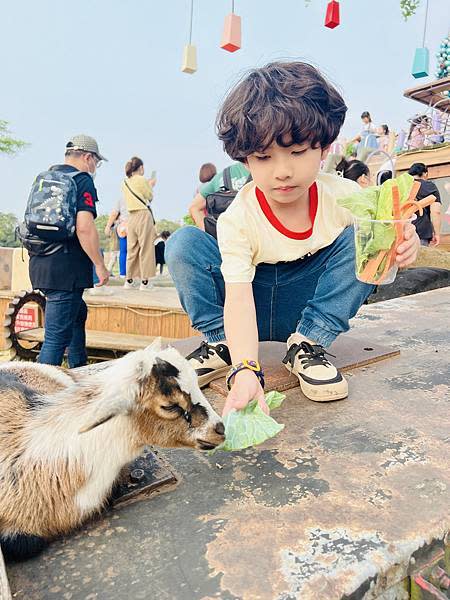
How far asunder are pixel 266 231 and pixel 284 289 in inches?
12.6

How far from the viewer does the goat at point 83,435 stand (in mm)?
955

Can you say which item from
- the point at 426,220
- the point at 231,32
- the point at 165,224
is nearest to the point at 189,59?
the point at 231,32

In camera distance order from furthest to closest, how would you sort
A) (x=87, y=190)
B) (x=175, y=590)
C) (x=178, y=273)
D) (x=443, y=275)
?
1. (x=443, y=275)
2. (x=87, y=190)
3. (x=178, y=273)
4. (x=175, y=590)

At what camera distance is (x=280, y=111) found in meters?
1.44

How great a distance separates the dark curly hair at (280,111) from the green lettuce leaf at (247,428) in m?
0.80

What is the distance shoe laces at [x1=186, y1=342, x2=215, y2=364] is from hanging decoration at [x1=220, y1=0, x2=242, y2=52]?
4.95 meters

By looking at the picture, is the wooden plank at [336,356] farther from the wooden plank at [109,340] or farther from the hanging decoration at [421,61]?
the hanging decoration at [421,61]

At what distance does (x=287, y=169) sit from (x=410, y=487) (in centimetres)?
96

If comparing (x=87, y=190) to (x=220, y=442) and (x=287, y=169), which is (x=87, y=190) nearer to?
(x=287, y=169)

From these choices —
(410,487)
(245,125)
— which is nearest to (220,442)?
(410,487)

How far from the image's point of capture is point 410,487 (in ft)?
3.74

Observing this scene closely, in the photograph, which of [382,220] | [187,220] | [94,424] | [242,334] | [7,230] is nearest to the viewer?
[94,424]

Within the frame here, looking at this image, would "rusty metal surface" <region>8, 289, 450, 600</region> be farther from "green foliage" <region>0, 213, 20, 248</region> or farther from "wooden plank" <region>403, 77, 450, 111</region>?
"green foliage" <region>0, 213, 20, 248</region>

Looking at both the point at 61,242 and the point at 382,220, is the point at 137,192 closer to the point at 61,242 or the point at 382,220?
the point at 61,242
